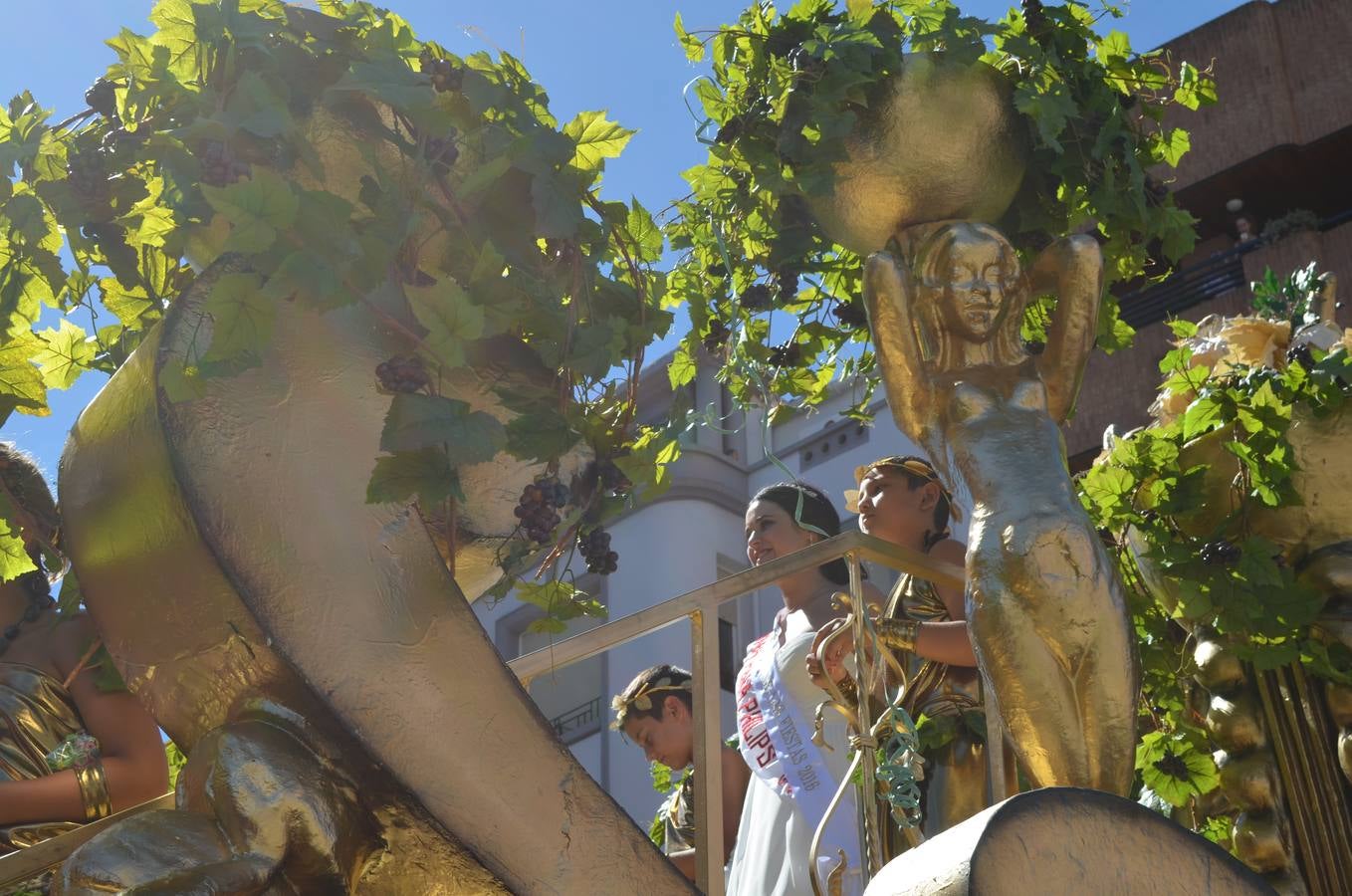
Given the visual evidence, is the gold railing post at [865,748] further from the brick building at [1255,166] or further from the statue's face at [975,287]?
the brick building at [1255,166]

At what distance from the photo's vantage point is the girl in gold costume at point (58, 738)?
8.21 feet

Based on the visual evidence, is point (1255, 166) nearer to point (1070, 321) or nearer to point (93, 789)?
point (1070, 321)

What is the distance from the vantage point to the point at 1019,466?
7.18 feet

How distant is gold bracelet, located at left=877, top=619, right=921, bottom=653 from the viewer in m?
2.82

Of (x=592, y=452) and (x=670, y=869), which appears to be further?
(x=592, y=452)

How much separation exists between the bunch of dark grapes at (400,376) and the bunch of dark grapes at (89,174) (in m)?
0.44

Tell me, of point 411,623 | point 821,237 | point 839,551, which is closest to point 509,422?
point 411,623

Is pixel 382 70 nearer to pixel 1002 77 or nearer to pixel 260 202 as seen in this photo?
pixel 260 202

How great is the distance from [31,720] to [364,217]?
4.09 ft

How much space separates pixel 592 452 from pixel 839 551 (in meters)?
0.51

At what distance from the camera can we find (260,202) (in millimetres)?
1749

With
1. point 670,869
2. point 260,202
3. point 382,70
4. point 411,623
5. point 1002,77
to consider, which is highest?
point 1002,77

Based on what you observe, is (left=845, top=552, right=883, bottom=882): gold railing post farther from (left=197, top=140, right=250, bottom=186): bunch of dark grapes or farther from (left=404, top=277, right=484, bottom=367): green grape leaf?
(left=197, top=140, right=250, bottom=186): bunch of dark grapes

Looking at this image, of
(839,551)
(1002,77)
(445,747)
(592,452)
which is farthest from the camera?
(1002,77)
